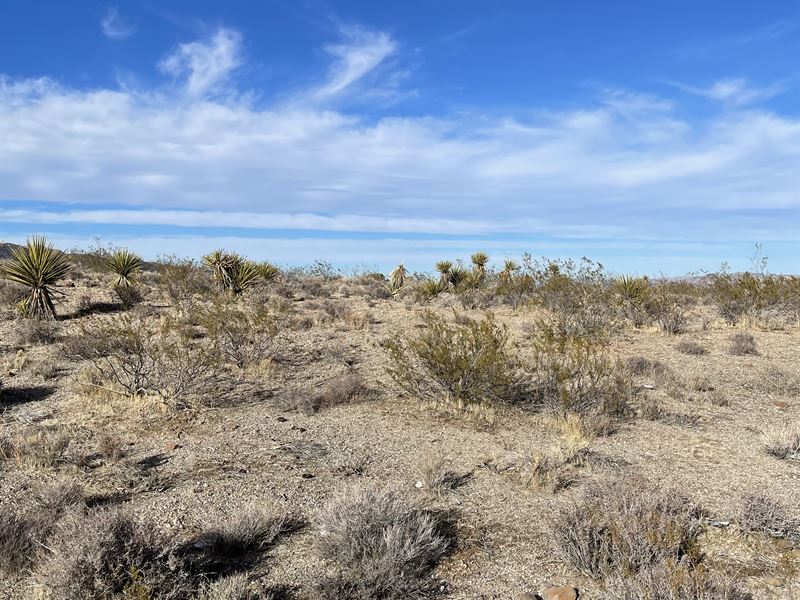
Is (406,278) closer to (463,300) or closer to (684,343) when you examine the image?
(463,300)

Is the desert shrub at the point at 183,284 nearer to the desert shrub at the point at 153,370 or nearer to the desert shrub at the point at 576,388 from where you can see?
the desert shrub at the point at 153,370

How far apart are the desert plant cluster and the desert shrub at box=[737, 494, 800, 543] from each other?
0.8 inches

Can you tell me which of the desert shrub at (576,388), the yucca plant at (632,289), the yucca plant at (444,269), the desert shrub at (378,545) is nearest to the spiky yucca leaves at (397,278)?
the yucca plant at (444,269)

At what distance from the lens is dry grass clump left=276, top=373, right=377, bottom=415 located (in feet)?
26.2

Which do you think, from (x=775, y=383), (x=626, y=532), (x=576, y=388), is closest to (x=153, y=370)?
(x=576, y=388)

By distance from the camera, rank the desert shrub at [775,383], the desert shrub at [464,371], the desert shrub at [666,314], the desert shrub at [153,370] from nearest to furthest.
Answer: the desert shrub at [464,371], the desert shrub at [153,370], the desert shrub at [775,383], the desert shrub at [666,314]

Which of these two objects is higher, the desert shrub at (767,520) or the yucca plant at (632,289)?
the yucca plant at (632,289)

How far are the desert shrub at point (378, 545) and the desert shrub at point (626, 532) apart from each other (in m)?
0.96

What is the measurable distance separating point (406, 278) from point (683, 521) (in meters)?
20.3

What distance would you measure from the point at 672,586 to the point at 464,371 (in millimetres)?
4787

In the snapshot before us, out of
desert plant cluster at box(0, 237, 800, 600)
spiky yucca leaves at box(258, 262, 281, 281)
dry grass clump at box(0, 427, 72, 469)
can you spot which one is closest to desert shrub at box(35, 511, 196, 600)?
desert plant cluster at box(0, 237, 800, 600)

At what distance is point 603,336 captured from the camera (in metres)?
12.6

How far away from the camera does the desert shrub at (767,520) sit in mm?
4520

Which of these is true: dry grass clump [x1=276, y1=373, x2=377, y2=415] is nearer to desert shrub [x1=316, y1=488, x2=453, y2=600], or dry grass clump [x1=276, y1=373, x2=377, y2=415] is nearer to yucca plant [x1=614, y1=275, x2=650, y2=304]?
desert shrub [x1=316, y1=488, x2=453, y2=600]
